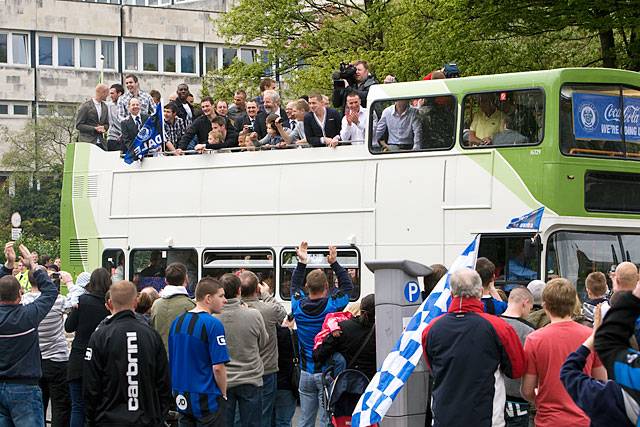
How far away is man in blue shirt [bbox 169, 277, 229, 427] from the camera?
32.3ft

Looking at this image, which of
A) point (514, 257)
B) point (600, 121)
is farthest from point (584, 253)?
point (600, 121)

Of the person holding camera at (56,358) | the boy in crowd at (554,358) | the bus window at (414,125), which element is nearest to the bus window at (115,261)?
the bus window at (414,125)

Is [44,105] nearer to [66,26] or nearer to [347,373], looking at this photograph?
[66,26]

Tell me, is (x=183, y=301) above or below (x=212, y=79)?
below

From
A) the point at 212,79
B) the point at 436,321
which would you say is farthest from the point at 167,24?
the point at 436,321

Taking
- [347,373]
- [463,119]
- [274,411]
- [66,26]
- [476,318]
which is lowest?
[274,411]

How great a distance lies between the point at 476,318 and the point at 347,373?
7.14ft

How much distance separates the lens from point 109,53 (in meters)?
67.6

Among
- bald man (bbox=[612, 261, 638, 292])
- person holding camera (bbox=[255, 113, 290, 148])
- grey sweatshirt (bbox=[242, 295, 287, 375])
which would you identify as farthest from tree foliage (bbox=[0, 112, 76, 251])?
bald man (bbox=[612, 261, 638, 292])

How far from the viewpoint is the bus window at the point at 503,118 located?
1639 centimetres

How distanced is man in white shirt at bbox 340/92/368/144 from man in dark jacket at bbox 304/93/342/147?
26 cm

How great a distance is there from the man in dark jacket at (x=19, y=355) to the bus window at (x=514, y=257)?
6.91 m

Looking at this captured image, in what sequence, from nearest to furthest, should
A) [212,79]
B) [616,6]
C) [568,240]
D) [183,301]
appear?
1. [183,301]
2. [568,240]
3. [616,6]
4. [212,79]

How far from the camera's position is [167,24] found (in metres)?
68.1
